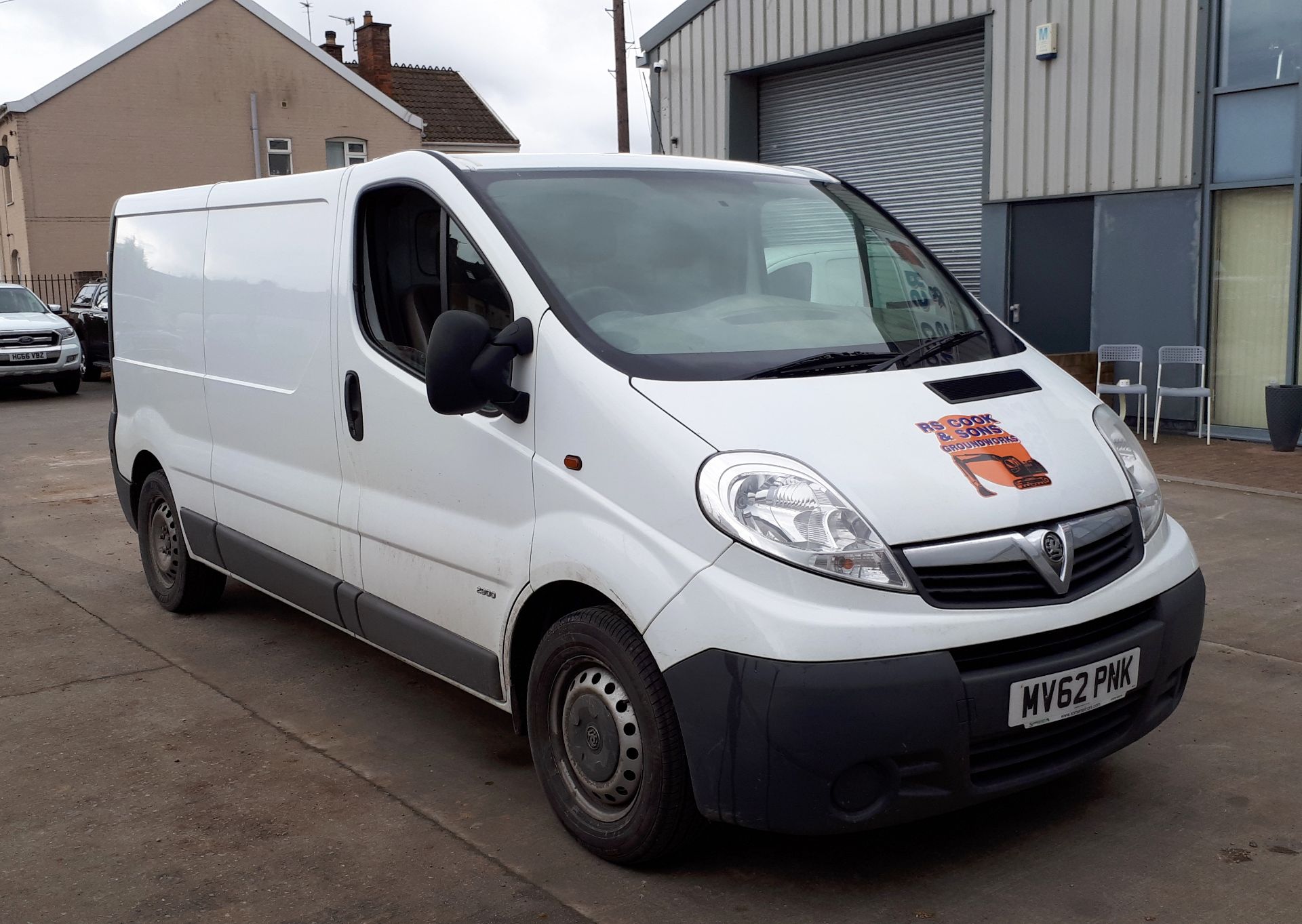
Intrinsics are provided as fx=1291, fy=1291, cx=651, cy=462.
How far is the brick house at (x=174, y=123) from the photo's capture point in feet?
99.3

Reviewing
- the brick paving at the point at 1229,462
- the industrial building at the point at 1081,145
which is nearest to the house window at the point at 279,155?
the industrial building at the point at 1081,145

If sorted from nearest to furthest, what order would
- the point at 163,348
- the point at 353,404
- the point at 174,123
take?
the point at 353,404
the point at 163,348
the point at 174,123

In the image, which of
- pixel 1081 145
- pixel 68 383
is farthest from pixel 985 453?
pixel 68 383

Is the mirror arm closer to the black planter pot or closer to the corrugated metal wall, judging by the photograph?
the black planter pot

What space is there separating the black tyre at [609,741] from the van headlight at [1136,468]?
145cm

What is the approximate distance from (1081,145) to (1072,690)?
35.3 feet

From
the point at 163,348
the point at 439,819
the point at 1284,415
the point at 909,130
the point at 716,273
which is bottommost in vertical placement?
the point at 439,819

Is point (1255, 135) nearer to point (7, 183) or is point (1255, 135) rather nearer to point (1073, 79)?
Result: point (1073, 79)

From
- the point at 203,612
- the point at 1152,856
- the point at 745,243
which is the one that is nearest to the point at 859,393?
the point at 745,243

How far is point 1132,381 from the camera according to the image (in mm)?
12562

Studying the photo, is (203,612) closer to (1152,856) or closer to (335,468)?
(335,468)

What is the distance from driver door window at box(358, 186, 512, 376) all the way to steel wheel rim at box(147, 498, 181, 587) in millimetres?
2339

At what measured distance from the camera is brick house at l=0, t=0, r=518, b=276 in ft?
99.3

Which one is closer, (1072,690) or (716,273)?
(1072,690)
